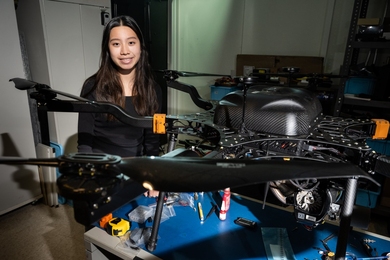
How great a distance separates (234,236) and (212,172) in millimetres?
795

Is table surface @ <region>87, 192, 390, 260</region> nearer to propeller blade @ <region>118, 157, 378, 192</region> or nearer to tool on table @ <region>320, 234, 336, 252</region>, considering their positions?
tool on table @ <region>320, 234, 336, 252</region>

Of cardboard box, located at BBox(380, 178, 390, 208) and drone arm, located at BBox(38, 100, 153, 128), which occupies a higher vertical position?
drone arm, located at BBox(38, 100, 153, 128)

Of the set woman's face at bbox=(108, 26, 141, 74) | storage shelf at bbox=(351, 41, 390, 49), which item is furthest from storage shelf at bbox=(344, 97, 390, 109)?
woman's face at bbox=(108, 26, 141, 74)

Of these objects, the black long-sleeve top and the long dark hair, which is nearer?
the long dark hair

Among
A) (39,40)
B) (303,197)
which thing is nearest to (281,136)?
(303,197)

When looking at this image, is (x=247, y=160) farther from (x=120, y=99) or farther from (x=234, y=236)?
(x=120, y=99)

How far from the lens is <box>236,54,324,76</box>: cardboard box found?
2.82m

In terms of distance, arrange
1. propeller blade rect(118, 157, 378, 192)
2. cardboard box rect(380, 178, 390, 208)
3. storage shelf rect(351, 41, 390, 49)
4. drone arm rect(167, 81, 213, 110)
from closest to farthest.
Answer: propeller blade rect(118, 157, 378, 192) → drone arm rect(167, 81, 213, 110) → storage shelf rect(351, 41, 390, 49) → cardboard box rect(380, 178, 390, 208)

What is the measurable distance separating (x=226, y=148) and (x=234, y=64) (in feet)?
8.88

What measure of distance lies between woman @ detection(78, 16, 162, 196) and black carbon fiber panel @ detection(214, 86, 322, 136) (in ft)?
1.82

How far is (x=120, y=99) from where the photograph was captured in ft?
4.85

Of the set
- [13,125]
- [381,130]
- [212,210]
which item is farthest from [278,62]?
[13,125]

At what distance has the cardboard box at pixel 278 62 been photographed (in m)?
2.82

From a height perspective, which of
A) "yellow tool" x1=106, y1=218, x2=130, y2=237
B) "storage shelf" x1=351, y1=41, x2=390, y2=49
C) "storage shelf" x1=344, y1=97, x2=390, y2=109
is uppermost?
"storage shelf" x1=351, y1=41, x2=390, y2=49
